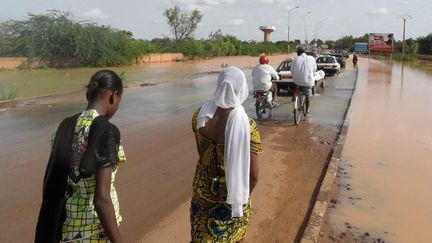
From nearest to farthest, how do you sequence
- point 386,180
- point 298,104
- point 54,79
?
point 386,180 → point 298,104 → point 54,79

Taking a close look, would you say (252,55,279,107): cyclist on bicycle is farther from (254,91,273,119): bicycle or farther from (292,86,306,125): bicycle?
(292,86,306,125): bicycle

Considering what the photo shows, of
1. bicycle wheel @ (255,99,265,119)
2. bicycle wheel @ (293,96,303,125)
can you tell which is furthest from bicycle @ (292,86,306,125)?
bicycle wheel @ (255,99,265,119)

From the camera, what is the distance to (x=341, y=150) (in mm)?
8531

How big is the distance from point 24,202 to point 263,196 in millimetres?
3055

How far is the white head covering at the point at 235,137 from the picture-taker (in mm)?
2895

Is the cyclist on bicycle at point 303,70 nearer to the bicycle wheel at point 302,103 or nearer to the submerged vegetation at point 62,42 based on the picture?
the bicycle wheel at point 302,103

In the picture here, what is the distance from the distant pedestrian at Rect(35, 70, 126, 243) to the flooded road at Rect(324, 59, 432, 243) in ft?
10.1

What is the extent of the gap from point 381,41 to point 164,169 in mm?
82383

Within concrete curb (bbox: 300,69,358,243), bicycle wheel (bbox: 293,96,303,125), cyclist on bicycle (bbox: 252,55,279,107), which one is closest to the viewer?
concrete curb (bbox: 300,69,358,243)

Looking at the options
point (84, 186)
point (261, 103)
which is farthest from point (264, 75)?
point (84, 186)

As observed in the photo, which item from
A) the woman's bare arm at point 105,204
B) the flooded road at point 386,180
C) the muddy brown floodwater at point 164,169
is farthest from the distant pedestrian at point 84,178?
the flooded road at point 386,180

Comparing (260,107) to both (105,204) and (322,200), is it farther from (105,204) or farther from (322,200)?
(105,204)

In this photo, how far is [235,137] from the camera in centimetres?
289

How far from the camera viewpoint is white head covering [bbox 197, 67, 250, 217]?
9.50 feet
